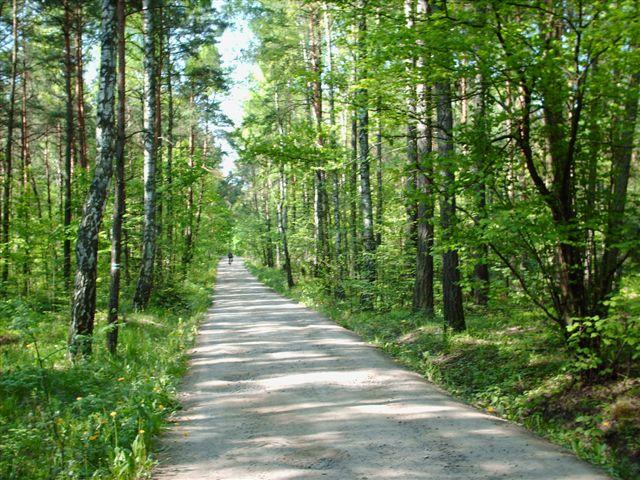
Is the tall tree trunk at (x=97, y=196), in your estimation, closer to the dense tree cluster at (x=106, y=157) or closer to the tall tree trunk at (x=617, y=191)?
the dense tree cluster at (x=106, y=157)

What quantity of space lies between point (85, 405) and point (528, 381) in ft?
19.9

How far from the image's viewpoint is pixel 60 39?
18.2 m

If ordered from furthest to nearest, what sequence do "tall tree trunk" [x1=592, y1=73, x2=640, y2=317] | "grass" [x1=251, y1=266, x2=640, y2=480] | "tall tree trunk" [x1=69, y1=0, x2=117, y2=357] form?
"tall tree trunk" [x1=69, y1=0, x2=117, y2=357] → "tall tree trunk" [x1=592, y1=73, x2=640, y2=317] → "grass" [x1=251, y1=266, x2=640, y2=480]

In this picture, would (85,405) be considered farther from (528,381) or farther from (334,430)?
(528,381)

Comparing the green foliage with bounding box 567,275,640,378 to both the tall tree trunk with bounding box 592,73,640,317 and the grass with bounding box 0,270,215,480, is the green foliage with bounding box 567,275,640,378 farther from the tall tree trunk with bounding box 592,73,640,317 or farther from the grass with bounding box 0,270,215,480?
the grass with bounding box 0,270,215,480

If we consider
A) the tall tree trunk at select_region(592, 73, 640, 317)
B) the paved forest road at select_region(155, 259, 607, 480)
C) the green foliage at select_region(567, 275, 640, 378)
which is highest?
the tall tree trunk at select_region(592, 73, 640, 317)

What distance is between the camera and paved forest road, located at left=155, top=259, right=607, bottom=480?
14.7 ft

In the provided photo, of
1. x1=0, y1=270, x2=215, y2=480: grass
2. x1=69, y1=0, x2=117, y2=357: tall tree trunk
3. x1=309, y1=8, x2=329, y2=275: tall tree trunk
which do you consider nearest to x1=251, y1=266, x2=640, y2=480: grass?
x1=0, y1=270, x2=215, y2=480: grass

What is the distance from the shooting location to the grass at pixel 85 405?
4.41m

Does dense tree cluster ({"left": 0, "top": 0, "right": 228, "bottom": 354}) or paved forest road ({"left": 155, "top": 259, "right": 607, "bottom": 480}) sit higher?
dense tree cluster ({"left": 0, "top": 0, "right": 228, "bottom": 354})

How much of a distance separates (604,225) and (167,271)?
1548 centimetres

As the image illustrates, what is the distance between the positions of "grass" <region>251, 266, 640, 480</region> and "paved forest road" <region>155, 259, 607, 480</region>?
433 mm

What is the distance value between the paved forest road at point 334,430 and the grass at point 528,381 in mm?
433

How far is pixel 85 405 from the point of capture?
6.14m
